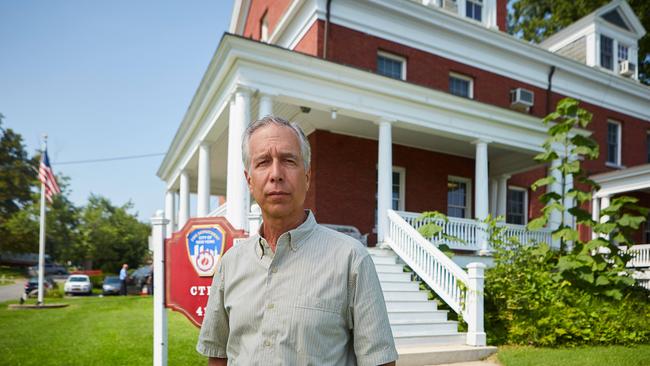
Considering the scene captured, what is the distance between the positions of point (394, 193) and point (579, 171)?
5682 millimetres

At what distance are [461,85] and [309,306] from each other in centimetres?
1571

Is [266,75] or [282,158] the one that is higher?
[266,75]

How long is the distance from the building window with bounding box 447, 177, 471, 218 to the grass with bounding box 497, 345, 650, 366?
805 centimetres

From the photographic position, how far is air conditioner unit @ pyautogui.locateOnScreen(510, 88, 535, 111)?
53.3ft

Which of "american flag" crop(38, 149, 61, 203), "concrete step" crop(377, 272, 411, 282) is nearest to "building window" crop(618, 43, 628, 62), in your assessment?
"concrete step" crop(377, 272, 411, 282)

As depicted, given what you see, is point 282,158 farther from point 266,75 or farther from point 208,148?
point 208,148

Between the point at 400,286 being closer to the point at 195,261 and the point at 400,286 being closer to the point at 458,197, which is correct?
the point at 195,261

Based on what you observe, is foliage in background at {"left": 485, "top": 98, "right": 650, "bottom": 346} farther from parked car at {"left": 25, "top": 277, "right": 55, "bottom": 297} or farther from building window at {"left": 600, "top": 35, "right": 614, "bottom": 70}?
parked car at {"left": 25, "top": 277, "right": 55, "bottom": 297}

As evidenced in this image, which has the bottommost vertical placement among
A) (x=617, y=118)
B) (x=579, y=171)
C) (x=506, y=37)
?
(x=579, y=171)

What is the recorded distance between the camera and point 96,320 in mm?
10781

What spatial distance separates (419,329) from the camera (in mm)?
7551

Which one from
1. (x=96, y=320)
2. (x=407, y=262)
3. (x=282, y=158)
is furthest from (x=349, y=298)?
(x=96, y=320)

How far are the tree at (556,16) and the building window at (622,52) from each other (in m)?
7.30

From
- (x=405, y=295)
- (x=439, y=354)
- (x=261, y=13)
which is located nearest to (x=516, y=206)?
(x=405, y=295)
